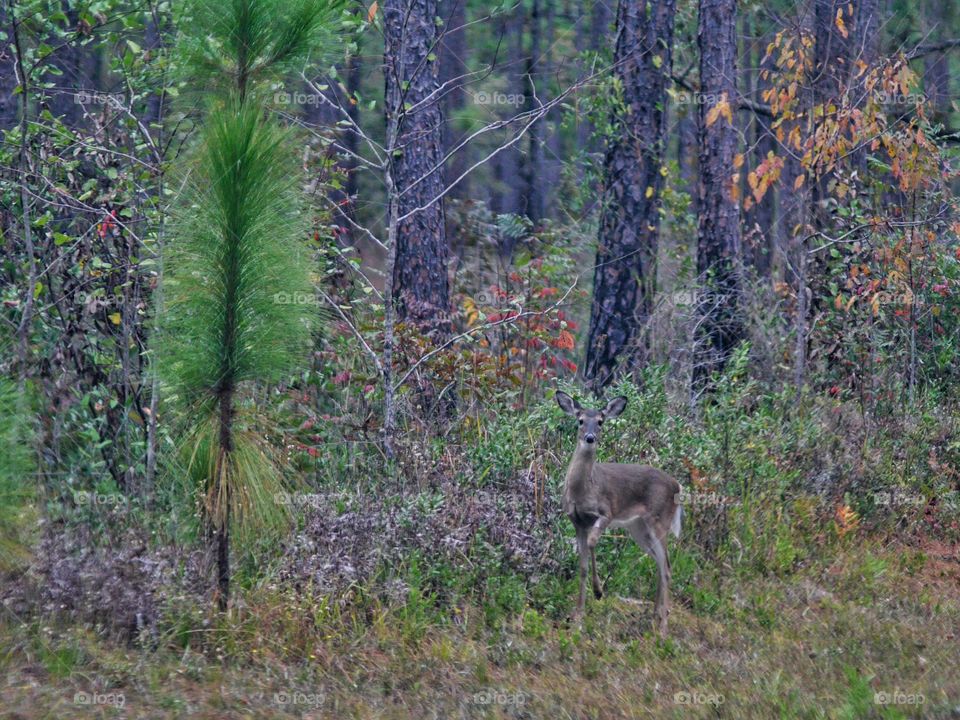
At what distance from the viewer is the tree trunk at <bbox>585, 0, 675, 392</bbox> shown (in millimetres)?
14148

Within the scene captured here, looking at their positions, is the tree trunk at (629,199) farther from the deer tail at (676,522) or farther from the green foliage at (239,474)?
the green foliage at (239,474)

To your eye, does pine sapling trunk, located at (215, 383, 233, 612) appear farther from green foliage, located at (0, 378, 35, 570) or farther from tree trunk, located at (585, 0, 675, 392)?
tree trunk, located at (585, 0, 675, 392)

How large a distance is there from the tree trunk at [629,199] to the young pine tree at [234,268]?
7.17 meters

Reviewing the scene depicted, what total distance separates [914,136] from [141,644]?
9.11 metres

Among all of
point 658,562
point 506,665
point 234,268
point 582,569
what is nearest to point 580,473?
point 582,569

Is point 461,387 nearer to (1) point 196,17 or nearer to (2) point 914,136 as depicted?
(1) point 196,17

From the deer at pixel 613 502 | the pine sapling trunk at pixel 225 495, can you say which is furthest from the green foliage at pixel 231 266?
the deer at pixel 613 502

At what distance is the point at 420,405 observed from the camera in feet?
36.4

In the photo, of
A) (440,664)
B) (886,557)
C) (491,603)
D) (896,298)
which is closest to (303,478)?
(491,603)

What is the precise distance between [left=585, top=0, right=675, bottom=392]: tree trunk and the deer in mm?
5018

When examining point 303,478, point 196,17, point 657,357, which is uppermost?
point 196,17

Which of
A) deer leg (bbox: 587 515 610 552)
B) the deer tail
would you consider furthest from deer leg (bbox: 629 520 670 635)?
deer leg (bbox: 587 515 610 552)

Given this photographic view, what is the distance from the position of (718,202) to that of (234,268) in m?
8.89

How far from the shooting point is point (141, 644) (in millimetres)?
7141
